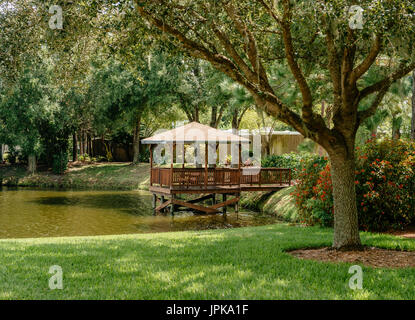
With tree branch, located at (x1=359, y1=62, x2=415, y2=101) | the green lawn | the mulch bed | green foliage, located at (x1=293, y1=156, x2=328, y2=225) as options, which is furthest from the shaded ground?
tree branch, located at (x1=359, y1=62, x2=415, y2=101)

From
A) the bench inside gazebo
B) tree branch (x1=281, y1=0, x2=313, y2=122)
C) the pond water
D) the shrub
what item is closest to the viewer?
tree branch (x1=281, y1=0, x2=313, y2=122)

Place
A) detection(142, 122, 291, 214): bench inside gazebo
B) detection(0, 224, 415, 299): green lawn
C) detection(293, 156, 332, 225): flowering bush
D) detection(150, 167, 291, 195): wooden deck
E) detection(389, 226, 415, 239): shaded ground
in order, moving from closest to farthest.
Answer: detection(0, 224, 415, 299): green lawn, detection(389, 226, 415, 239): shaded ground, detection(293, 156, 332, 225): flowering bush, detection(142, 122, 291, 214): bench inside gazebo, detection(150, 167, 291, 195): wooden deck

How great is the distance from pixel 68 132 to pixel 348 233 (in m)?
34.1

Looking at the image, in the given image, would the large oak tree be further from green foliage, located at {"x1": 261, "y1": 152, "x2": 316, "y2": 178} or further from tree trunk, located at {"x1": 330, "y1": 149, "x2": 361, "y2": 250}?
green foliage, located at {"x1": 261, "y1": 152, "x2": 316, "y2": 178}

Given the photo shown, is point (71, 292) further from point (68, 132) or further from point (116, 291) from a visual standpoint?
→ point (68, 132)

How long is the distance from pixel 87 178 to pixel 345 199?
30180mm

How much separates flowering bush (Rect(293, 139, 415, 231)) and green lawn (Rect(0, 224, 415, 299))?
93.3 inches

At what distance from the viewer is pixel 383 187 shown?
10.4 metres

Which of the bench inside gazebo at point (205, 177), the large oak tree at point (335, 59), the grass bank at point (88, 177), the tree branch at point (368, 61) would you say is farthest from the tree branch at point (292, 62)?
the grass bank at point (88, 177)

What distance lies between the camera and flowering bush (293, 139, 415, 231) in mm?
10328

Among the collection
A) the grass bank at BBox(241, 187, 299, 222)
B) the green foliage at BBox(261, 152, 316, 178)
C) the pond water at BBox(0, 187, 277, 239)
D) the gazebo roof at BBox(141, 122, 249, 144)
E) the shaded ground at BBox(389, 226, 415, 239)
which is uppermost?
the gazebo roof at BBox(141, 122, 249, 144)

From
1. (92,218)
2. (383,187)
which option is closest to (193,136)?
(92,218)
